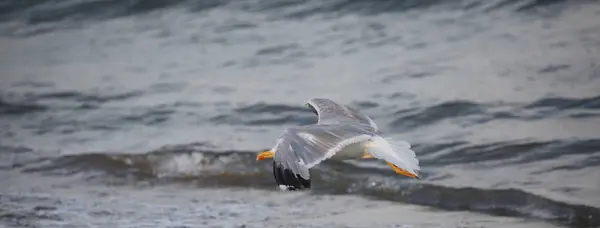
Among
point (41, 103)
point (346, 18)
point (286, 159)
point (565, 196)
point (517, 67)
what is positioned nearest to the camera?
point (286, 159)

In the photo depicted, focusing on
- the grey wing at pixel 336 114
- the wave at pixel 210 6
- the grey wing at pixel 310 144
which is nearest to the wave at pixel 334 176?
the grey wing at pixel 336 114

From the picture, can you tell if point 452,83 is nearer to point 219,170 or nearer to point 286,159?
point 219,170

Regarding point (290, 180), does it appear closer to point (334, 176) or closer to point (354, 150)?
point (354, 150)

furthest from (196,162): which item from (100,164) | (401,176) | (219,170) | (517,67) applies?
(517,67)

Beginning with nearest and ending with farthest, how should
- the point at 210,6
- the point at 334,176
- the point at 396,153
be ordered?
the point at 396,153 → the point at 334,176 → the point at 210,6

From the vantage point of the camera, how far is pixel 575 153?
17.3 feet

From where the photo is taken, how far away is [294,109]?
6668 mm

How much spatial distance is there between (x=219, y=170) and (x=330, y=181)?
27.6 inches

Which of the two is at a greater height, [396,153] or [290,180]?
[290,180]

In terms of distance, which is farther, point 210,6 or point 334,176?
point 210,6

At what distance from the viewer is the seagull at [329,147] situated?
11.8 ft

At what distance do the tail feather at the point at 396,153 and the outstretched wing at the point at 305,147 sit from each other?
5 cm

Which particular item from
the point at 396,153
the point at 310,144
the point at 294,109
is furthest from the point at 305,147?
the point at 294,109

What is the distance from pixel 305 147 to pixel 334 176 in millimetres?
1679
